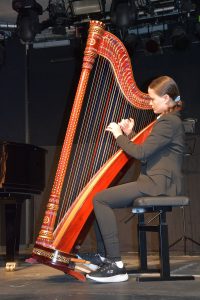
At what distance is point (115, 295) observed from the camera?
87.5 inches

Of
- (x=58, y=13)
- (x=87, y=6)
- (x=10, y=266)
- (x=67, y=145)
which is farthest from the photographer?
(x=58, y=13)

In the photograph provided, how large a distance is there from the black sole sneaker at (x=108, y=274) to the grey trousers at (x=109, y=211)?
7cm

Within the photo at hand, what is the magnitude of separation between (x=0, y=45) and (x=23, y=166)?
339 cm

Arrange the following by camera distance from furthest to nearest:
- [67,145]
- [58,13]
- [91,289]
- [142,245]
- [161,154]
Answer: [58,13]
[142,245]
[161,154]
[67,145]
[91,289]

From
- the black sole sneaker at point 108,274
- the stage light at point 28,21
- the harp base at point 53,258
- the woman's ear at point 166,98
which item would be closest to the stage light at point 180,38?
the stage light at point 28,21

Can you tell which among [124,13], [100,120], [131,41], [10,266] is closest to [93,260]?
Answer: [100,120]

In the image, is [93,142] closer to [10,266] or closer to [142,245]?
[142,245]

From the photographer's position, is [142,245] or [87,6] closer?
[142,245]

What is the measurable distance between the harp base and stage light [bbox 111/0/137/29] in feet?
11.9

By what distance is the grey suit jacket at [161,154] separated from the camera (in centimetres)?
273

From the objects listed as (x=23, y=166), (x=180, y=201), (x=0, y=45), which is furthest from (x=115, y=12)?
(x=180, y=201)

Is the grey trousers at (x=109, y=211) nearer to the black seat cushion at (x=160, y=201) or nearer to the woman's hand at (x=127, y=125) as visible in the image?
the black seat cushion at (x=160, y=201)

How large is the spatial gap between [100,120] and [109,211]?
67cm

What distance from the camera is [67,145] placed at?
2.59 m
